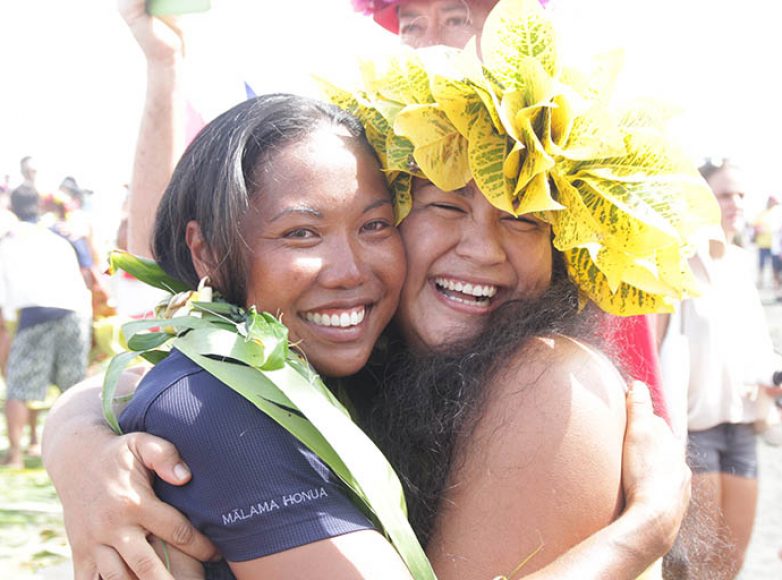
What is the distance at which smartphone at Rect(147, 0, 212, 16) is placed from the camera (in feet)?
9.89

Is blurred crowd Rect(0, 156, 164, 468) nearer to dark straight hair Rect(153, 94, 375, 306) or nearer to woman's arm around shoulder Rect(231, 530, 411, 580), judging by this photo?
dark straight hair Rect(153, 94, 375, 306)

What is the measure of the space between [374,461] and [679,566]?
1.17 m

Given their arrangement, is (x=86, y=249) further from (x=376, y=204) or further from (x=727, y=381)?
(x=376, y=204)

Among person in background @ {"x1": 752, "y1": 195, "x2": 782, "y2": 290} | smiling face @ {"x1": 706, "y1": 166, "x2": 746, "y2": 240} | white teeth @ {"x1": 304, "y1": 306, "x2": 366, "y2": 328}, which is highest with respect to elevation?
white teeth @ {"x1": 304, "y1": 306, "x2": 366, "y2": 328}

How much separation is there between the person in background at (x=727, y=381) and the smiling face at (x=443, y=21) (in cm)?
231

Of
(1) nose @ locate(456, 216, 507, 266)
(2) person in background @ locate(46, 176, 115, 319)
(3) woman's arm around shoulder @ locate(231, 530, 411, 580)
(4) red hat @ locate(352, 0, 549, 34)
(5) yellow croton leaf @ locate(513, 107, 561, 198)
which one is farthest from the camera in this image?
(2) person in background @ locate(46, 176, 115, 319)

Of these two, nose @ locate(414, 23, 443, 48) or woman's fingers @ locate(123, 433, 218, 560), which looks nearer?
woman's fingers @ locate(123, 433, 218, 560)

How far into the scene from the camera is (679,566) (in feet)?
8.02

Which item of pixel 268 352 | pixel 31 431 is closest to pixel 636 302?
pixel 268 352

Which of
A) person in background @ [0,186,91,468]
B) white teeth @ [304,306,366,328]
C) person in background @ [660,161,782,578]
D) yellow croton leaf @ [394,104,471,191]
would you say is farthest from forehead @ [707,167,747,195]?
person in background @ [0,186,91,468]

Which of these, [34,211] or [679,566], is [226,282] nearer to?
[679,566]

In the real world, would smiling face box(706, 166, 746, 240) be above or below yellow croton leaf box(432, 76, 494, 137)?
below

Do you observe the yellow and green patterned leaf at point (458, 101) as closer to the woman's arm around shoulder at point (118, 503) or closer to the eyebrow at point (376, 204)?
the eyebrow at point (376, 204)

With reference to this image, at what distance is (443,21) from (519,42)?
1.02 m
